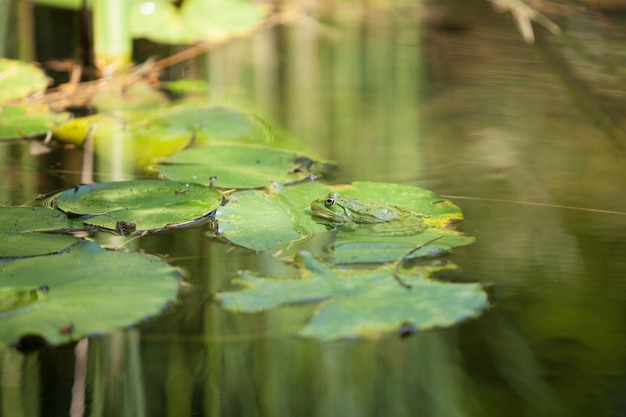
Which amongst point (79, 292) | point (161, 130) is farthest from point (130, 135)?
point (79, 292)

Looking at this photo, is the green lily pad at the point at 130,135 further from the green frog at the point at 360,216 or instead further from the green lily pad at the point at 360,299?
the green lily pad at the point at 360,299

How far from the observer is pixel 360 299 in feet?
3.55

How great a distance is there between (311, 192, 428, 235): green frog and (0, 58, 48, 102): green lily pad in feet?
3.67

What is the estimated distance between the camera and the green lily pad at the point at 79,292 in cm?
103

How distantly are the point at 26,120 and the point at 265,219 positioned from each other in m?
0.90

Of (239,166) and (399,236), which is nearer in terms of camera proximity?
(399,236)

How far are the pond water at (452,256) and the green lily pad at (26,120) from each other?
0.05 meters

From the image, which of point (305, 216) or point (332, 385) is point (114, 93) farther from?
point (332, 385)

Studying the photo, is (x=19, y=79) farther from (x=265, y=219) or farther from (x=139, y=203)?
(x=265, y=219)

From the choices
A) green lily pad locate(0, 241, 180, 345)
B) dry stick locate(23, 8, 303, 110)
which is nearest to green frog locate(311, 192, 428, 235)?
green lily pad locate(0, 241, 180, 345)

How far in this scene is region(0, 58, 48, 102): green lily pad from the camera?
7.03ft

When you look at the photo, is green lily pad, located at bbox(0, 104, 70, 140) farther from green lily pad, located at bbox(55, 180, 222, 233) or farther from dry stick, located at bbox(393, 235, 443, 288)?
dry stick, located at bbox(393, 235, 443, 288)

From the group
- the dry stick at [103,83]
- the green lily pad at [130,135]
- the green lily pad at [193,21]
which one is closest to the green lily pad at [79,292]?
the green lily pad at [130,135]

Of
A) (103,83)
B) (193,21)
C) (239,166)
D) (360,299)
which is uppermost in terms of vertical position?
(193,21)
